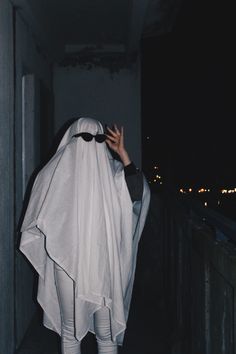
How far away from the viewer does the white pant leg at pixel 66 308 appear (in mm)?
2990

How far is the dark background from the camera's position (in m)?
5.87

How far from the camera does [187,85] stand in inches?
339

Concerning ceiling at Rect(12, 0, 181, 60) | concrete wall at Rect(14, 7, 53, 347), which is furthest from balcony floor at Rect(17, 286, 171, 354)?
ceiling at Rect(12, 0, 181, 60)

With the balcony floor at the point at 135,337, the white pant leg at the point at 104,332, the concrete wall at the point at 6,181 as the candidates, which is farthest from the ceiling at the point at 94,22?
the balcony floor at the point at 135,337

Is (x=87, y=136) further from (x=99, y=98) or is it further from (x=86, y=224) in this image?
(x=99, y=98)

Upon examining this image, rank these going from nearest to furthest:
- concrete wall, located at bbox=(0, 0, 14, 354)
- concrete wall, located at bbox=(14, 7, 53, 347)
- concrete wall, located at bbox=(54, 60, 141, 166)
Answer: concrete wall, located at bbox=(0, 0, 14, 354) < concrete wall, located at bbox=(14, 7, 53, 347) < concrete wall, located at bbox=(54, 60, 141, 166)

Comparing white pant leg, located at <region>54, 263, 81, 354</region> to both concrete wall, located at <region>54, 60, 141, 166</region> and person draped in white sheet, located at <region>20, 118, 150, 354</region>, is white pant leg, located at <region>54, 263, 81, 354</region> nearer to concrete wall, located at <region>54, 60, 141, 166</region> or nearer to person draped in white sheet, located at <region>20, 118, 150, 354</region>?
person draped in white sheet, located at <region>20, 118, 150, 354</region>

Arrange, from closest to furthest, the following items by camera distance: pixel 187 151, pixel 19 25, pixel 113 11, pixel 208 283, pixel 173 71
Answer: pixel 208 283
pixel 19 25
pixel 113 11
pixel 173 71
pixel 187 151

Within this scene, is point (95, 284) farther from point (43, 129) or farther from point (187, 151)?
point (187, 151)

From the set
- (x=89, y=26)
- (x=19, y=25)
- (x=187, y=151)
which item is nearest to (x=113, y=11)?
(x=89, y=26)

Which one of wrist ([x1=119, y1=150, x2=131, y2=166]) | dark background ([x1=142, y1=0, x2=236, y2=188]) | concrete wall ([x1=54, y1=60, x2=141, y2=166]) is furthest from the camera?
concrete wall ([x1=54, y1=60, x2=141, y2=166])

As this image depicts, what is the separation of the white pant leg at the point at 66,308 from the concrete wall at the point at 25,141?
1.00m

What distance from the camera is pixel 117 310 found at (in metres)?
3.08

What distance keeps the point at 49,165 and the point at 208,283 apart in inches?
56.2
